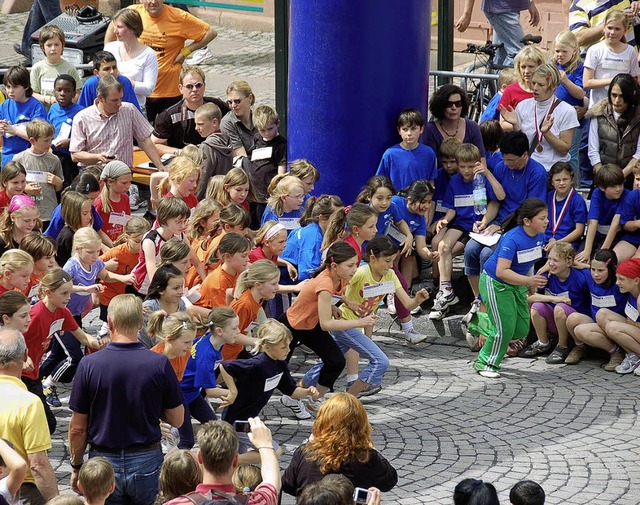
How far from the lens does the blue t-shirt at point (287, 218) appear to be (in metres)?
10.8

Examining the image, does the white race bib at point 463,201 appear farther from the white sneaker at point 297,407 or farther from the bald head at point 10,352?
the bald head at point 10,352

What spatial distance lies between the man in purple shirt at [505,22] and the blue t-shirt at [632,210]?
14.0ft

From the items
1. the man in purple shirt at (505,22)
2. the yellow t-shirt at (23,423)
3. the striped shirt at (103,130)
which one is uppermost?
the man in purple shirt at (505,22)

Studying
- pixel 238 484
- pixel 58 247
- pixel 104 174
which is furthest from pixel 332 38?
pixel 238 484

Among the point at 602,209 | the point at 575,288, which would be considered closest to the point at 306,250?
the point at 575,288

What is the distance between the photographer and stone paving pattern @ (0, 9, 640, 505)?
27.6 feet

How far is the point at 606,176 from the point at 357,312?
2.60 meters

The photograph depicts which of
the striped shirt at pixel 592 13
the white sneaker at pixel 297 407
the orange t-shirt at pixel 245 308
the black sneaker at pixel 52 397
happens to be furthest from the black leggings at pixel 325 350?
the striped shirt at pixel 592 13

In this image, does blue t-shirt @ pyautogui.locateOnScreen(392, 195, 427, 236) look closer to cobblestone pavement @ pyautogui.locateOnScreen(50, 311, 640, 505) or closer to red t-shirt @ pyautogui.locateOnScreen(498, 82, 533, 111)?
cobblestone pavement @ pyautogui.locateOnScreen(50, 311, 640, 505)

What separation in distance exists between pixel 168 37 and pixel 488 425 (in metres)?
6.59

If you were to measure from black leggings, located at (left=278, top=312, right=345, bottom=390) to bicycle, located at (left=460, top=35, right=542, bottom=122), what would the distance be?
14.2ft

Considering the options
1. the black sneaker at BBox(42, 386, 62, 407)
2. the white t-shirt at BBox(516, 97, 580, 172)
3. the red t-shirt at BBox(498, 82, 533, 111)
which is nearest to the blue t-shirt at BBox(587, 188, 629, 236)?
the white t-shirt at BBox(516, 97, 580, 172)

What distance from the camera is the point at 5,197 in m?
10.8

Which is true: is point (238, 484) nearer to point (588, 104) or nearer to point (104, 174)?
point (104, 174)
